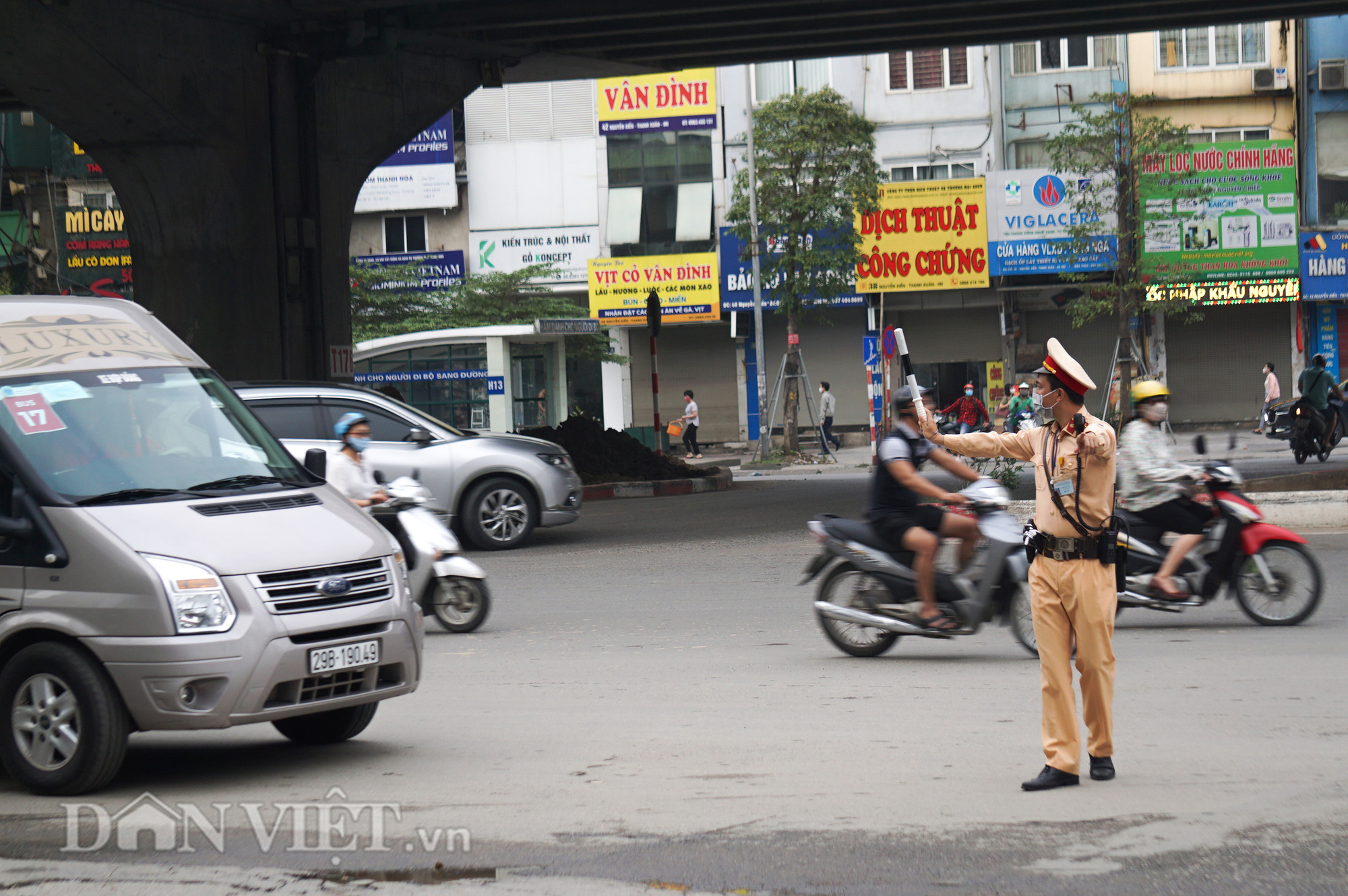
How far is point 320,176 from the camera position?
64.7 ft

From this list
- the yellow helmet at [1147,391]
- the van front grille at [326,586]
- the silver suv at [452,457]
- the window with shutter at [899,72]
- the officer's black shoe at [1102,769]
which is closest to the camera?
the officer's black shoe at [1102,769]

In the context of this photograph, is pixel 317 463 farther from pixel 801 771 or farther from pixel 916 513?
pixel 916 513

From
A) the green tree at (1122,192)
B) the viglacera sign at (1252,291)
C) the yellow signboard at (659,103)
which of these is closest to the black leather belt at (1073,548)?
the green tree at (1122,192)

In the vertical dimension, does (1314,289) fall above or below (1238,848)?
above

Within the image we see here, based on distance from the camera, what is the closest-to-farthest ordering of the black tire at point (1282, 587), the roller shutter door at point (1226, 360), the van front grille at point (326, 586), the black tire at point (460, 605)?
the van front grille at point (326, 586)
the black tire at point (1282, 587)
the black tire at point (460, 605)
the roller shutter door at point (1226, 360)

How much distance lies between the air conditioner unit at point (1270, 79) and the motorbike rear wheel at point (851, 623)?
31.4m

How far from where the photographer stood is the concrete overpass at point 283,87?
17.2m

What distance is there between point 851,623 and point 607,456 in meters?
14.7

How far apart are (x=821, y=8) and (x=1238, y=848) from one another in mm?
16042

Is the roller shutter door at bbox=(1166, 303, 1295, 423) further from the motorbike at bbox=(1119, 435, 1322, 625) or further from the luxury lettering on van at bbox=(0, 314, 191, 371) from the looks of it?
the luxury lettering on van at bbox=(0, 314, 191, 371)

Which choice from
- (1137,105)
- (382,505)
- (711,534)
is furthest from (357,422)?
(1137,105)

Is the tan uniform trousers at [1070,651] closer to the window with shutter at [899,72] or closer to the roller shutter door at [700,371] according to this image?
the roller shutter door at [700,371]

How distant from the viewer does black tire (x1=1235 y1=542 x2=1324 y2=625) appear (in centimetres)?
919

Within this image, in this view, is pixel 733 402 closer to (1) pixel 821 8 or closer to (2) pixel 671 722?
(1) pixel 821 8
